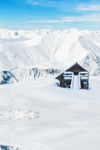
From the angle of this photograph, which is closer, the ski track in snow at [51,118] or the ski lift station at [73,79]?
the ski track in snow at [51,118]

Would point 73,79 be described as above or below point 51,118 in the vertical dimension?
above

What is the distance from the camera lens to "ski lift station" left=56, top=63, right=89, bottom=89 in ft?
185

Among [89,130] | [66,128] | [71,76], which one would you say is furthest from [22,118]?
[71,76]

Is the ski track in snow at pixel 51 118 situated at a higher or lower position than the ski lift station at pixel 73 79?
lower

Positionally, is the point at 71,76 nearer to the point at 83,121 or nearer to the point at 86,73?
the point at 86,73

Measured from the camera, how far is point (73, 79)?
186 feet

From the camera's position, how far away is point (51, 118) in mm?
40969

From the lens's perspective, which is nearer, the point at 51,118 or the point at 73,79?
the point at 51,118

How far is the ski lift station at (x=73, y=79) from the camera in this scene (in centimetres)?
5636

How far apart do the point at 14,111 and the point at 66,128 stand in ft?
31.6

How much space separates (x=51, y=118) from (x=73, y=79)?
56.3 ft

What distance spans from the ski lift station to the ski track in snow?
167cm

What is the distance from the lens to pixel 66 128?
3722 cm

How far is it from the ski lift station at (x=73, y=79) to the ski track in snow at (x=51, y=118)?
1667mm
